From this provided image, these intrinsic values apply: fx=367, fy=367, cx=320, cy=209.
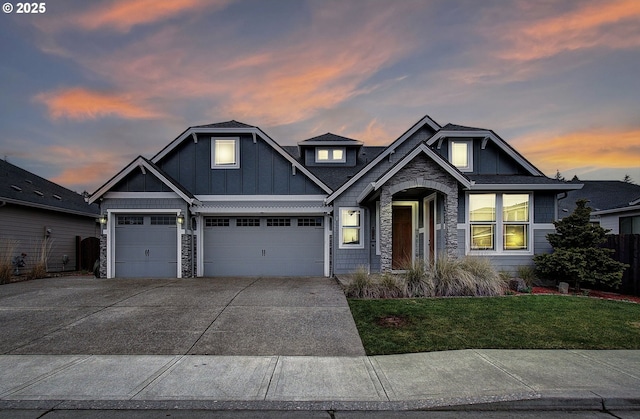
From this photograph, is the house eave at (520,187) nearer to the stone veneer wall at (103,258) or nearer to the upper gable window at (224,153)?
the upper gable window at (224,153)

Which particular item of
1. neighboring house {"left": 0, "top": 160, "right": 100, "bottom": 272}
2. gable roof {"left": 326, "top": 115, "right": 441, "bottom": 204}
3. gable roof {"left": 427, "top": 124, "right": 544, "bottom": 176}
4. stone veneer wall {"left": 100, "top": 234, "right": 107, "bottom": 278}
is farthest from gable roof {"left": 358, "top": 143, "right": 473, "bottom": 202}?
neighboring house {"left": 0, "top": 160, "right": 100, "bottom": 272}

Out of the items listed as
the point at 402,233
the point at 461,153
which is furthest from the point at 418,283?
the point at 461,153

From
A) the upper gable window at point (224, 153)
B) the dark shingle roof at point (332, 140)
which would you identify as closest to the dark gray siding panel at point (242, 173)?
the upper gable window at point (224, 153)

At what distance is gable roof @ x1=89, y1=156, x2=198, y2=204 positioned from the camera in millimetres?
14078

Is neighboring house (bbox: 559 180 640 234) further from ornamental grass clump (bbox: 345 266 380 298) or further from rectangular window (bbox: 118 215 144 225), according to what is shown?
rectangular window (bbox: 118 215 144 225)

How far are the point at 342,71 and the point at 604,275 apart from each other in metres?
11.5

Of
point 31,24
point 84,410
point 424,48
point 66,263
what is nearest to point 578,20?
point 424,48

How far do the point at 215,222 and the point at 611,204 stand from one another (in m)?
22.7

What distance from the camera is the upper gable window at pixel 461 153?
14.2 metres

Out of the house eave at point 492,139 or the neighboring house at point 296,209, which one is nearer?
the neighboring house at point 296,209

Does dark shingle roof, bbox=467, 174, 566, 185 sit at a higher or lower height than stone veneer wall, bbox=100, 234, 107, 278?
higher

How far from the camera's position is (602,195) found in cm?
2325

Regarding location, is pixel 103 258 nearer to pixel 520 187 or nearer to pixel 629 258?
pixel 520 187

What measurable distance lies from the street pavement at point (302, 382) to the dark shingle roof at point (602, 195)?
1935cm
